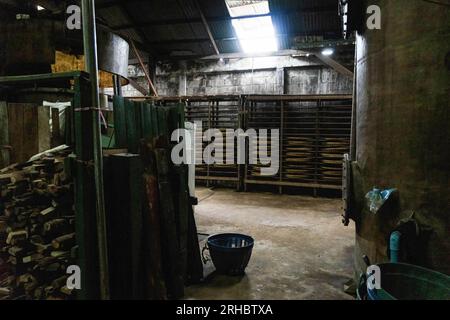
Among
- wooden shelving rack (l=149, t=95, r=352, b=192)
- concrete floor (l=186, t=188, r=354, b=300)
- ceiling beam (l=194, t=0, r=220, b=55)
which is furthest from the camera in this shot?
ceiling beam (l=194, t=0, r=220, b=55)

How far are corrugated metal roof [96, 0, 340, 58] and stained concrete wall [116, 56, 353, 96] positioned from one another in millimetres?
453

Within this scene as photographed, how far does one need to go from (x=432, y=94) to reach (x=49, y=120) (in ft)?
10.7

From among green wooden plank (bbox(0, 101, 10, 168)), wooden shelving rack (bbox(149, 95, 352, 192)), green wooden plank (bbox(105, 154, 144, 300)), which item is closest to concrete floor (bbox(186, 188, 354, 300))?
wooden shelving rack (bbox(149, 95, 352, 192))

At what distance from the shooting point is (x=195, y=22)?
347 inches

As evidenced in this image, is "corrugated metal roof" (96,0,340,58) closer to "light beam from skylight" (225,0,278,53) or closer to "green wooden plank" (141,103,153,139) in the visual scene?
"light beam from skylight" (225,0,278,53)

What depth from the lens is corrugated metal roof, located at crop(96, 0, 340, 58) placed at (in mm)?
7867

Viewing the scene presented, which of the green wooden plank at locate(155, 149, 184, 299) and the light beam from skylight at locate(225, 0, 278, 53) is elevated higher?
the light beam from skylight at locate(225, 0, 278, 53)

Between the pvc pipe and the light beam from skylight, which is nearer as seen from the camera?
the pvc pipe

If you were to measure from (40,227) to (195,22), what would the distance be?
25.6 ft

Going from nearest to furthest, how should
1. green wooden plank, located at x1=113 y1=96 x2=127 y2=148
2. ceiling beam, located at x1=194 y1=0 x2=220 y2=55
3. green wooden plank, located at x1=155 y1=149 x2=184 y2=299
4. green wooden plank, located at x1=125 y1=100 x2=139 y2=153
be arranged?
green wooden plank, located at x1=113 y1=96 x2=127 y2=148
green wooden plank, located at x1=125 y1=100 x2=139 y2=153
green wooden plank, located at x1=155 y1=149 x2=184 y2=299
ceiling beam, located at x1=194 y1=0 x2=220 y2=55

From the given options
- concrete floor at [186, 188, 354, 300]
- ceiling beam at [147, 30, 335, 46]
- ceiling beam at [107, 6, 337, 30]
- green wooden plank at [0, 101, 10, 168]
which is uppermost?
ceiling beam at [107, 6, 337, 30]

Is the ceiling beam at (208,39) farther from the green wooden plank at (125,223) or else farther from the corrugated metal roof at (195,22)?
the green wooden plank at (125,223)

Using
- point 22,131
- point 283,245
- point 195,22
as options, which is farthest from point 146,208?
point 195,22
